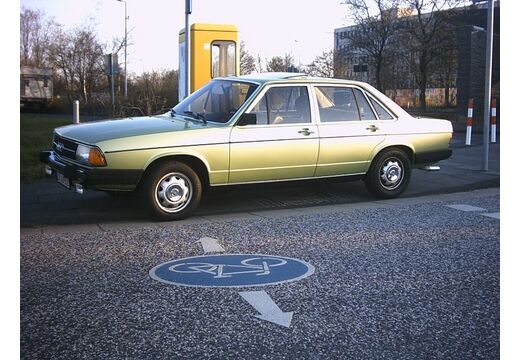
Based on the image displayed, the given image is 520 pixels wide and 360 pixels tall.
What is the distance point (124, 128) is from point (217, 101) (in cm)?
140

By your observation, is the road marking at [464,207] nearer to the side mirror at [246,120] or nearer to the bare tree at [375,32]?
the side mirror at [246,120]

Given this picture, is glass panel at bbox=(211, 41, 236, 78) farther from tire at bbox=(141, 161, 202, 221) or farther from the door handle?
tire at bbox=(141, 161, 202, 221)

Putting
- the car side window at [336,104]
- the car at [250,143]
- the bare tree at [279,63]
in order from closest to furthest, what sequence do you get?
the car at [250,143] → the car side window at [336,104] → the bare tree at [279,63]

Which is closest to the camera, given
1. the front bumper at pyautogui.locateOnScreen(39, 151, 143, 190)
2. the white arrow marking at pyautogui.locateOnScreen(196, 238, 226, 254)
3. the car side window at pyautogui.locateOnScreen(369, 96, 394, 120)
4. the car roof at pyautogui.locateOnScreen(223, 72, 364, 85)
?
the white arrow marking at pyautogui.locateOnScreen(196, 238, 226, 254)

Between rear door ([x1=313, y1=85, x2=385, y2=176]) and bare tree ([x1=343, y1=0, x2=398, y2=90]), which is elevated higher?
bare tree ([x1=343, y1=0, x2=398, y2=90])

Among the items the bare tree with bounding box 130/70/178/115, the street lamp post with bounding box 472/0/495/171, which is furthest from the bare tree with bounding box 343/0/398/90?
the street lamp post with bounding box 472/0/495/171

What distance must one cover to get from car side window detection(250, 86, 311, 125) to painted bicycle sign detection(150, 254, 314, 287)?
8.65 ft

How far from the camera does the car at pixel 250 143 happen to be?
7.07 m

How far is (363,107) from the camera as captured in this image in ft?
28.7

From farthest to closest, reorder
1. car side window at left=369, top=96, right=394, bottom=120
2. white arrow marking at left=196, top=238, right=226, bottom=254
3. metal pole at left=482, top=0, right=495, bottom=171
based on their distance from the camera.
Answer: metal pole at left=482, top=0, right=495, bottom=171
car side window at left=369, top=96, right=394, bottom=120
white arrow marking at left=196, top=238, right=226, bottom=254

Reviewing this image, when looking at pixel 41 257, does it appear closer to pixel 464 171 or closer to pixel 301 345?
pixel 301 345

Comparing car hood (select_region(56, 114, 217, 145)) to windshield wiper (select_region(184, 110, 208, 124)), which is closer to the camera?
car hood (select_region(56, 114, 217, 145))

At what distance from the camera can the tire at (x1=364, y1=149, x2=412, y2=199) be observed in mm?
8844

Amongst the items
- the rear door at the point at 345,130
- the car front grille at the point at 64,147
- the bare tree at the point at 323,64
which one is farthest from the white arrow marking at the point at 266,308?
the bare tree at the point at 323,64
